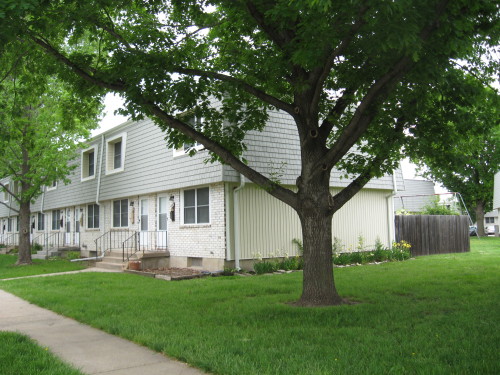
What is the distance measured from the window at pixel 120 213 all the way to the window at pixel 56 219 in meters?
8.10

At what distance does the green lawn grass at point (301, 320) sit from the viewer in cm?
479

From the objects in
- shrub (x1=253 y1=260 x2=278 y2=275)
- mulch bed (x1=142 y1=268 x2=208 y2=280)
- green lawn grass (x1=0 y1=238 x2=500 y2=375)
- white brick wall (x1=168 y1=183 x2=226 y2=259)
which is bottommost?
green lawn grass (x1=0 y1=238 x2=500 y2=375)

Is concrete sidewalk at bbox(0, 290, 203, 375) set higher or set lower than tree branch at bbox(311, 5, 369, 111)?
lower

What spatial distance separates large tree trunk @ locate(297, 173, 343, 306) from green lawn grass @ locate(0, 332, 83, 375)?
13.5 feet

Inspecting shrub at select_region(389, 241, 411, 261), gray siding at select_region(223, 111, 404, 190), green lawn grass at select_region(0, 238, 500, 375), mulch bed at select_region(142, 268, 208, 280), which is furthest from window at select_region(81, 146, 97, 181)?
shrub at select_region(389, 241, 411, 261)

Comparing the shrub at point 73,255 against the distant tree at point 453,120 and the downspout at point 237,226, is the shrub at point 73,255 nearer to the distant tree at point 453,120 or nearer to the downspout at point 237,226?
the downspout at point 237,226

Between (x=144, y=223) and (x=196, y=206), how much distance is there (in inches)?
146

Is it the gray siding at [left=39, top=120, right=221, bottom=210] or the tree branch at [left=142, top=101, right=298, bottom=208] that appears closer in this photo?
the tree branch at [left=142, top=101, right=298, bottom=208]

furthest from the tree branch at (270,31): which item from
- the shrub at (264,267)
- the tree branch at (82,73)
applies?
the shrub at (264,267)

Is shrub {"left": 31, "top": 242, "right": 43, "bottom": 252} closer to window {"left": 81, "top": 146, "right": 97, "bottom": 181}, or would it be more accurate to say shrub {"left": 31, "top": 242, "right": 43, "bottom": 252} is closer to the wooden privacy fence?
window {"left": 81, "top": 146, "right": 97, "bottom": 181}

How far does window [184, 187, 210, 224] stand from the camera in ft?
48.3

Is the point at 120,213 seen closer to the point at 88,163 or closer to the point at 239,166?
the point at 88,163

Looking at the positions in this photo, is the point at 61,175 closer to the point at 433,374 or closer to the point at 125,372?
the point at 125,372

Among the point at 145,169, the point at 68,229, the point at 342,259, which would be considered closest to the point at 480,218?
the point at 342,259
